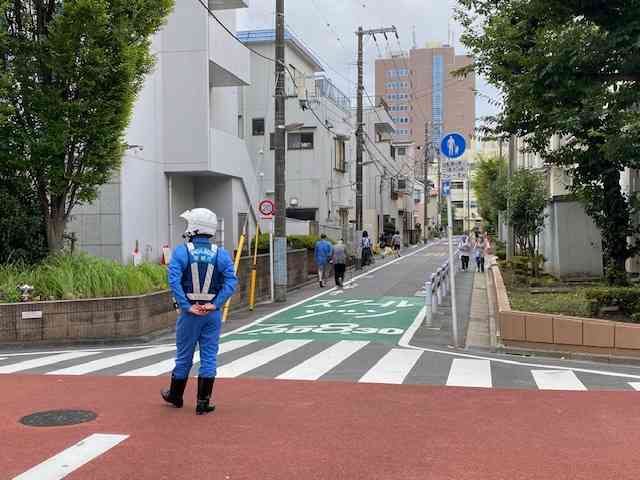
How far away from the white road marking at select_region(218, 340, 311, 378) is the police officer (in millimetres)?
2145

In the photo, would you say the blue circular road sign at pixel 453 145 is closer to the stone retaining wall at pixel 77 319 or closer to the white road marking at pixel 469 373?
the white road marking at pixel 469 373

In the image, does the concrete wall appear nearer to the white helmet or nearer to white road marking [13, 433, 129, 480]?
the white helmet

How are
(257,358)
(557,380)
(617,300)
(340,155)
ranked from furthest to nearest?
(340,155)
(617,300)
(257,358)
(557,380)

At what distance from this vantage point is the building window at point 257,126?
37.6 metres

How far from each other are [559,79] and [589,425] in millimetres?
6575

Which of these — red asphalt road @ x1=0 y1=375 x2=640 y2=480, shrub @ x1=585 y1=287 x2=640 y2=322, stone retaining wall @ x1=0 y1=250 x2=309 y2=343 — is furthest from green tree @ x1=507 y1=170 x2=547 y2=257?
red asphalt road @ x1=0 y1=375 x2=640 y2=480

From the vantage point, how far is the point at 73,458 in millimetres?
4957

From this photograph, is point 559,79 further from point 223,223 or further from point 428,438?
point 223,223

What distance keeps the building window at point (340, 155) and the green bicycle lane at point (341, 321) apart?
→ 22067mm

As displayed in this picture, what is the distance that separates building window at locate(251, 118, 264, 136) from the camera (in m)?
37.6

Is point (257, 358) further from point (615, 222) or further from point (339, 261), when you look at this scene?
point (339, 261)

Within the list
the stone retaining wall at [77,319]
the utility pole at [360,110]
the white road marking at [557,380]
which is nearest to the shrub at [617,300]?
the white road marking at [557,380]

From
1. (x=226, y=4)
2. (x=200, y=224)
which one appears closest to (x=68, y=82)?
(x=200, y=224)

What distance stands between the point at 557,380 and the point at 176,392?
4.65 metres
